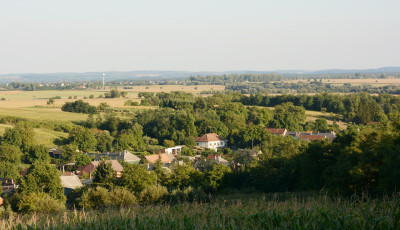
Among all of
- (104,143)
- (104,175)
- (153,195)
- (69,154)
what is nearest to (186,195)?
(153,195)

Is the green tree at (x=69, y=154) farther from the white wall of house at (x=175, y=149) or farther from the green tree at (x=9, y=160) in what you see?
the white wall of house at (x=175, y=149)

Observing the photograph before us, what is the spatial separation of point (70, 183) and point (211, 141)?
25.8 metres

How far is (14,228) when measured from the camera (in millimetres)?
8750

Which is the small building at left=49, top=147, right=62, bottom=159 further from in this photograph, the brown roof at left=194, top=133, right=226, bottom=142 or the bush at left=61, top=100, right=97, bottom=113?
the bush at left=61, top=100, right=97, bottom=113

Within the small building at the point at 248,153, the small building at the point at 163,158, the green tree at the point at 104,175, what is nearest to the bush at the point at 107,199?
the green tree at the point at 104,175

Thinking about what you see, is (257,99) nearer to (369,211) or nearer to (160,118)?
(160,118)

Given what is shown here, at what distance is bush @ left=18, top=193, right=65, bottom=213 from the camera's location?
17922mm

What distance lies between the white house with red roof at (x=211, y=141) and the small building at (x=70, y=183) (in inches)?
926

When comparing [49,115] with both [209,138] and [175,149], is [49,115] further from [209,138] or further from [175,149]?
[209,138]

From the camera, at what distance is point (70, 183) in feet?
94.6

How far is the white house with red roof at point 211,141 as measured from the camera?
5259 cm

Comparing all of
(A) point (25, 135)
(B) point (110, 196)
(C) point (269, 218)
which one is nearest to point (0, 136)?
(A) point (25, 135)

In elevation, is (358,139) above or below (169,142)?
above

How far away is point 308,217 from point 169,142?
4275 cm
